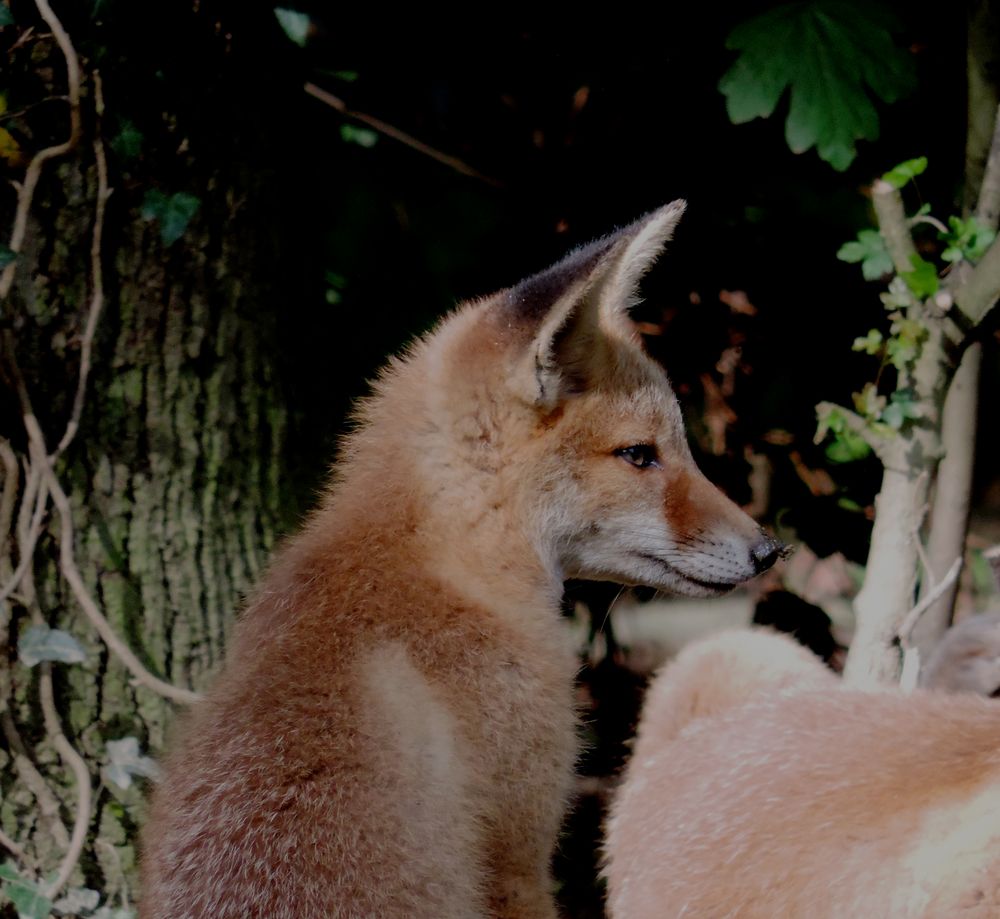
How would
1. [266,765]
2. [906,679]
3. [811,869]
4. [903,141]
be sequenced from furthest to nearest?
[903,141], [906,679], [266,765], [811,869]

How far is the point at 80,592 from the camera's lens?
2.82m

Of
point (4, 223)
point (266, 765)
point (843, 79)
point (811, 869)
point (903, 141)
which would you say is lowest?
point (266, 765)

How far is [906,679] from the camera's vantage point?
274 centimetres

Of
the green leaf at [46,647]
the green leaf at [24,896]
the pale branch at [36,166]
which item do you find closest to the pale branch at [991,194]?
the pale branch at [36,166]

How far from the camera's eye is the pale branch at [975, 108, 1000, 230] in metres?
2.85

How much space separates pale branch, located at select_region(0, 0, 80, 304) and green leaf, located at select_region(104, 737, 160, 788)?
3.67 feet

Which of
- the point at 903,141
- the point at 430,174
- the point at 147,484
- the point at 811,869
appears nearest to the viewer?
the point at 811,869

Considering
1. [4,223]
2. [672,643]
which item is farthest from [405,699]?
[672,643]

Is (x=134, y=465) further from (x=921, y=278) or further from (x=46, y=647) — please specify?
(x=921, y=278)

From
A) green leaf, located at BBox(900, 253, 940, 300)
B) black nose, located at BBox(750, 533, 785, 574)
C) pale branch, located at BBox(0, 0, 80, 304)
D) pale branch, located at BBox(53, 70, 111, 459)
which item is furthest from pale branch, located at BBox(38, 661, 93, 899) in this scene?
green leaf, located at BBox(900, 253, 940, 300)

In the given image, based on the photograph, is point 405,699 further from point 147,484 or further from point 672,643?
point 672,643

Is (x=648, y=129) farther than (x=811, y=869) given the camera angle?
Result: Yes

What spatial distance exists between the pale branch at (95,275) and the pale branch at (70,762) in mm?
563

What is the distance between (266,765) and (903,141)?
2.61m
